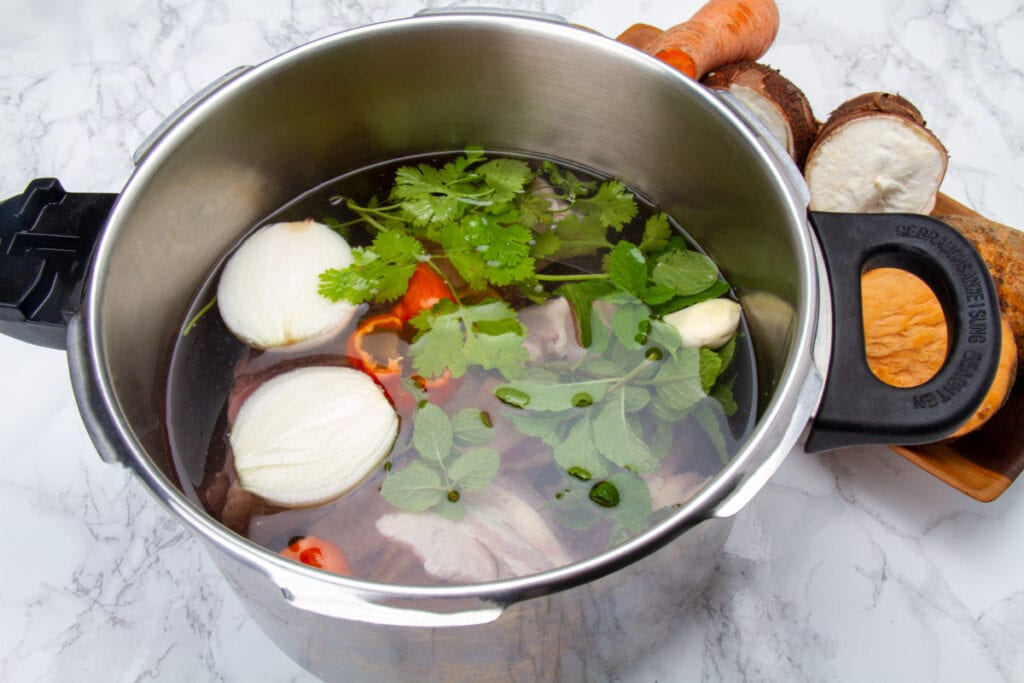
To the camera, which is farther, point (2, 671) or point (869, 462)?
point (869, 462)

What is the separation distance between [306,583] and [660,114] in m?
0.64

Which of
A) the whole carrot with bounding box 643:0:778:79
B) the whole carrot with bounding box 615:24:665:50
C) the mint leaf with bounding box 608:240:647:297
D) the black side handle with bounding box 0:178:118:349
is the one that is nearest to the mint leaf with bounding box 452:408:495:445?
the mint leaf with bounding box 608:240:647:297

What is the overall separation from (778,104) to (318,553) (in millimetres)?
864

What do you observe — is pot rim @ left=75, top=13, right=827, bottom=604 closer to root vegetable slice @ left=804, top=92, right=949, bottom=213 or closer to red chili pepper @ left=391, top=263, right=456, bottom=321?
red chili pepper @ left=391, top=263, right=456, bottom=321

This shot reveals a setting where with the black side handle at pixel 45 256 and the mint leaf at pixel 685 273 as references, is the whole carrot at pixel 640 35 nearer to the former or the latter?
the mint leaf at pixel 685 273

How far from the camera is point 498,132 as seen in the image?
3.92 ft

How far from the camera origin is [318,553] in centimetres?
89

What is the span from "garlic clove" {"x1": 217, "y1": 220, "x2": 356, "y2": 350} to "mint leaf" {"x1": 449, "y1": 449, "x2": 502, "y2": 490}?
8.5 inches

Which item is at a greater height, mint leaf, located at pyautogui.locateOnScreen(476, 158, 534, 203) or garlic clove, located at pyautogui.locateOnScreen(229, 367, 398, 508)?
mint leaf, located at pyautogui.locateOnScreen(476, 158, 534, 203)

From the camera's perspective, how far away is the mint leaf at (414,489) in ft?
2.99

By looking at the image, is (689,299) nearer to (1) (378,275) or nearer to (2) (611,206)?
(2) (611,206)

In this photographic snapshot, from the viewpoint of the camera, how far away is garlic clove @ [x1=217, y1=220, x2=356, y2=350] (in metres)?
1.02

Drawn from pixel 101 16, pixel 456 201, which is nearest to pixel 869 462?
pixel 456 201

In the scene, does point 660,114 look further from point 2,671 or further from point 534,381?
point 2,671
